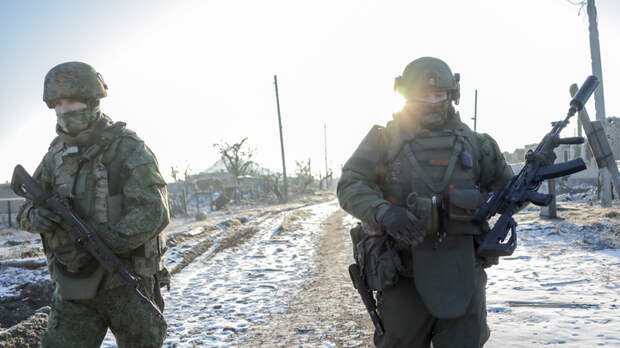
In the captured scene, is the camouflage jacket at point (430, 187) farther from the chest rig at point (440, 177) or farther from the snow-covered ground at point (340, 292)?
the snow-covered ground at point (340, 292)

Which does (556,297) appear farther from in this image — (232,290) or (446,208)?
(232,290)

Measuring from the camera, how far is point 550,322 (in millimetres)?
3910

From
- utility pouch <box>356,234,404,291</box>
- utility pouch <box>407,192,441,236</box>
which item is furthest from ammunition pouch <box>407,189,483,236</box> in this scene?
utility pouch <box>356,234,404,291</box>

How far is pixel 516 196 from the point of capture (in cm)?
235

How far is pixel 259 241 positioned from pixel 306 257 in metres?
2.42

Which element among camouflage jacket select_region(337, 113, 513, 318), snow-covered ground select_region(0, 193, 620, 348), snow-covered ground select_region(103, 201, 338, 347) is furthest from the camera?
snow-covered ground select_region(103, 201, 338, 347)

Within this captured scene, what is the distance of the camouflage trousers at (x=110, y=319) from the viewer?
236 centimetres

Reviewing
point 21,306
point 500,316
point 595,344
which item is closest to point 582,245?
point 500,316

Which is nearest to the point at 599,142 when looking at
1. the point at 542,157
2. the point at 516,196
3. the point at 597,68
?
the point at 542,157

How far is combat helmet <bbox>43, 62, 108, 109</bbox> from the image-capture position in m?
2.54

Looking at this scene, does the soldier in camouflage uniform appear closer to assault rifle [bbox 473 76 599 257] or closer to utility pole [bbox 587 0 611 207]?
assault rifle [bbox 473 76 599 257]

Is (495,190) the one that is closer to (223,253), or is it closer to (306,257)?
(306,257)

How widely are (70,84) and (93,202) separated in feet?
2.23

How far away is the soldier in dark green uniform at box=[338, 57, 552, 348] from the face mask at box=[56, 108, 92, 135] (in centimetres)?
151
